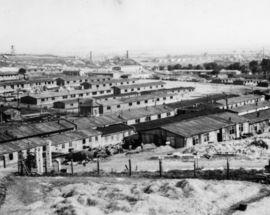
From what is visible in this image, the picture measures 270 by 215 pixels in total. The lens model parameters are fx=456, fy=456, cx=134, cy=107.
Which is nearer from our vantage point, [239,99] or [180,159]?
[180,159]

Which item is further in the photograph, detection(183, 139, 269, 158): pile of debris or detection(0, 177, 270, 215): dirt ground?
detection(183, 139, 269, 158): pile of debris

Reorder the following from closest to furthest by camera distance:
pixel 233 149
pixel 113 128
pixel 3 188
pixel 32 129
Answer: pixel 3 188 → pixel 233 149 → pixel 32 129 → pixel 113 128

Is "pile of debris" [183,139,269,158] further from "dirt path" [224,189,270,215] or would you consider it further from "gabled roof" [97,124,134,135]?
"dirt path" [224,189,270,215]

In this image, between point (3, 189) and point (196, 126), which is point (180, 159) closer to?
point (196, 126)

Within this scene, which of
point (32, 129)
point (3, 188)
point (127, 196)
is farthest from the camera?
point (32, 129)

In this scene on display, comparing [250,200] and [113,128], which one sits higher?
[250,200]

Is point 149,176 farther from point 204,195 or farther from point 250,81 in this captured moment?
point 250,81

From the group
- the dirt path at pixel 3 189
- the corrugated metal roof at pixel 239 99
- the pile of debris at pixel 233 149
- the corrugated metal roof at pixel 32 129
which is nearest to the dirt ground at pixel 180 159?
the pile of debris at pixel 233 149

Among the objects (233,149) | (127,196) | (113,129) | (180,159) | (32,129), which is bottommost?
(180,159)

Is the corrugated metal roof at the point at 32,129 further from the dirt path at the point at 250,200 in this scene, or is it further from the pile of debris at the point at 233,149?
the dirt path at the point at 250,200

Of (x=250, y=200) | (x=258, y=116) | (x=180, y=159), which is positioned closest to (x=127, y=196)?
(x=250, y=200)

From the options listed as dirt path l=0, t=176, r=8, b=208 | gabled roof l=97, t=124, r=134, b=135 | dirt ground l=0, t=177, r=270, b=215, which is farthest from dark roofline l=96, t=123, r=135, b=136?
dirt path l=0, t=176, r=8, b=208

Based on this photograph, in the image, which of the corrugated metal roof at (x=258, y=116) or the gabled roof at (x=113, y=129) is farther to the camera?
the corrugated metal roof at (x=258, y=116)
